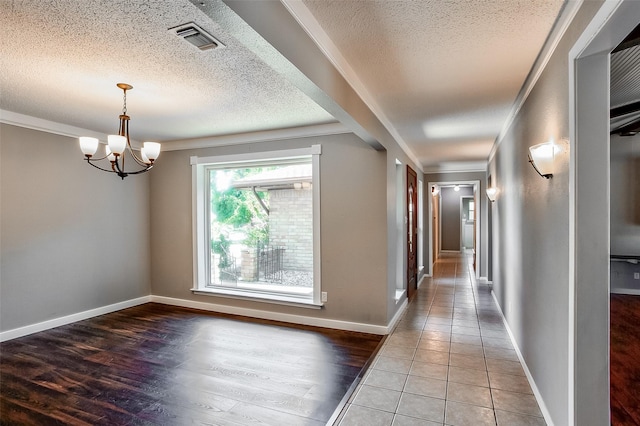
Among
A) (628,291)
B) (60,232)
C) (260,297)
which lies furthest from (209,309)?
(628,291)

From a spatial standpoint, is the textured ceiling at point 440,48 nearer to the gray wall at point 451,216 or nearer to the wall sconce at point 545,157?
the wall sconce at point 545,157

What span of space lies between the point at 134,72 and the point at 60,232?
8.82ft

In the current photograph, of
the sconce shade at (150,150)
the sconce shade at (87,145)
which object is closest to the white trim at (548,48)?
the sconce shade at (150,150)

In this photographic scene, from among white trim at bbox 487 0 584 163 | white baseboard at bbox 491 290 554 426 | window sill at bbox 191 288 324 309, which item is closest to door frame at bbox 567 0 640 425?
white trim at bbox 487 0 584 163

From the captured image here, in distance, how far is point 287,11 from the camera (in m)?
1.60

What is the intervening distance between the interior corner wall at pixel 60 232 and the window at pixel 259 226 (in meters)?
1.06

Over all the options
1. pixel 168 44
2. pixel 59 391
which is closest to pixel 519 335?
pixel 168 44

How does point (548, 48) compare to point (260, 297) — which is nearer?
A: point (548, 48)

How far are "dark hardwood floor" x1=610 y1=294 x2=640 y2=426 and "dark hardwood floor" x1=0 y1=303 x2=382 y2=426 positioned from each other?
5.95 ft

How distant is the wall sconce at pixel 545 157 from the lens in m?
1.96

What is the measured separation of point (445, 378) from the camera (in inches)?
106

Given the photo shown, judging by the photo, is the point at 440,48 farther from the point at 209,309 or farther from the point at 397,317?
the point at 209,309

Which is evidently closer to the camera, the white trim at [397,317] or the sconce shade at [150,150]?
the sconce shade at [150,150]

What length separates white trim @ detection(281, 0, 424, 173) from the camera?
165 cm
